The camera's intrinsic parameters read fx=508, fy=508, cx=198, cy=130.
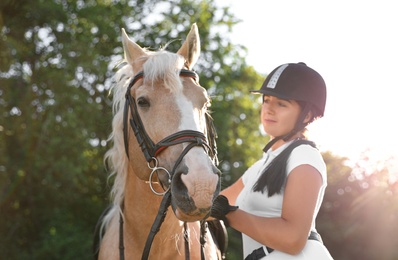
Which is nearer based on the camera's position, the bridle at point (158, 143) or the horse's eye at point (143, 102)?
the bridle at point (158, 143)

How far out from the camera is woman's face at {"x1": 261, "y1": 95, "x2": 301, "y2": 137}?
2842 millimetres

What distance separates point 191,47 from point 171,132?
2.98ft

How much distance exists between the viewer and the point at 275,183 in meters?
2.65

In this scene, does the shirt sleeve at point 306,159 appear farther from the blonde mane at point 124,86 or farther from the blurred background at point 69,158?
the blurred background at point 69,158

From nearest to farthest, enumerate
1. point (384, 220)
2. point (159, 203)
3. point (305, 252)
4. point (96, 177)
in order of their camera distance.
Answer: point (305, 252)
point (159, 203)
point (384, 220)
point (96, 177)

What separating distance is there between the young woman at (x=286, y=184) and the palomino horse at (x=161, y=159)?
23cm

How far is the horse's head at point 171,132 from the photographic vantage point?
264 centimetres

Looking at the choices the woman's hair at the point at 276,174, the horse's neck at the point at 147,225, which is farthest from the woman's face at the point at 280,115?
the horse's neck at the point at 147,225

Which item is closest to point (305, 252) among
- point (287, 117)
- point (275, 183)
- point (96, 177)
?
point (275, 183)

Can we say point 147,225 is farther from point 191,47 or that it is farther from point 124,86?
point 191,47

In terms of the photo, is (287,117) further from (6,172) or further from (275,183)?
(6,172)

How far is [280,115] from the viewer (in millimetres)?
2844

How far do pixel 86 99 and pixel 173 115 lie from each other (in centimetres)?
1210

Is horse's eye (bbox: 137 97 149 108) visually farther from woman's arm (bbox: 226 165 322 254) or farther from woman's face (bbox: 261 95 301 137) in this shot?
woman's arm (bbox: 226 165 322 254)
